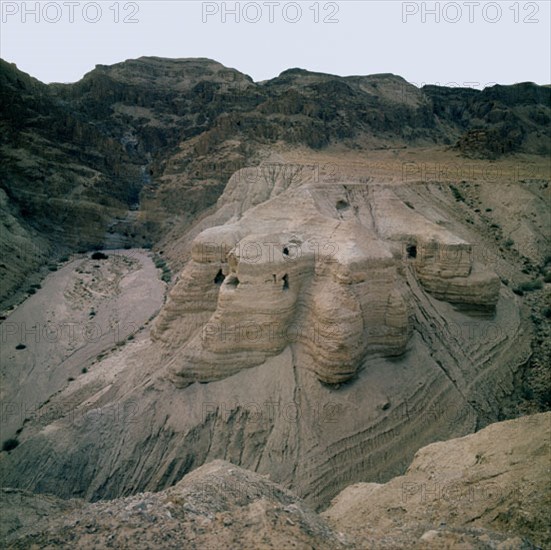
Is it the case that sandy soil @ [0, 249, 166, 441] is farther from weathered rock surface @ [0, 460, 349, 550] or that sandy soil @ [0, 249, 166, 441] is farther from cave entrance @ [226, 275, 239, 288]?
weathered rock surface @ [0, 460, 349, 550]

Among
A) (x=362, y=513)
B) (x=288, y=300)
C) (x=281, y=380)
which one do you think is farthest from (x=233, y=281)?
(x=362, y=513)

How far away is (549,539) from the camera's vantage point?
18.4 feet

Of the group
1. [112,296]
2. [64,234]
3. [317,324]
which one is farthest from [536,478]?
[64,234]

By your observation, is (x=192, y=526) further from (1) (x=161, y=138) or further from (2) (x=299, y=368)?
(1) (x=161, y=138)

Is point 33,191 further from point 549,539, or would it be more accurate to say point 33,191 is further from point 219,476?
point 549,539

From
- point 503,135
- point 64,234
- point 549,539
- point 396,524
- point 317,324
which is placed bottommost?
point 396,524

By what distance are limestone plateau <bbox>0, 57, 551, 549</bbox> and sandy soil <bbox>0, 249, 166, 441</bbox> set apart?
142mm

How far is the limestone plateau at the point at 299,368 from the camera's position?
21.6ft

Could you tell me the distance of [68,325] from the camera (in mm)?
24453

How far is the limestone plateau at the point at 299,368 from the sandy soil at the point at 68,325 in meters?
0.14

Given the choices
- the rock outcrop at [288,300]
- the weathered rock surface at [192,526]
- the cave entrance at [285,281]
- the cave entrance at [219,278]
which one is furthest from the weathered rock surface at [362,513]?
the cave entrance at [219,278]

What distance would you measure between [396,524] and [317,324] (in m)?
7.07

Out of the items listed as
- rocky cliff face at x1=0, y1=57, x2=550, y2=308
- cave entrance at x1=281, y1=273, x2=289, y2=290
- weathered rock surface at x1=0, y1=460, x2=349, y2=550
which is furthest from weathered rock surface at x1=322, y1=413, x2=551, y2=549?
rocky cliff face at x1=0, y1=57, x2=550, y2=308

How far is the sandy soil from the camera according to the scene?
18328 millimetres
